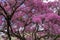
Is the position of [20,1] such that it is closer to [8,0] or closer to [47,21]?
[8,0]

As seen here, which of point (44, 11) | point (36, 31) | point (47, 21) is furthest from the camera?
point (36, 31)

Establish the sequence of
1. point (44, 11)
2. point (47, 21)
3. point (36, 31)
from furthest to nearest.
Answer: point (36, 31)
point (44, 11)
point (47, 21)

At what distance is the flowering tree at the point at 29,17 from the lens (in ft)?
16.9

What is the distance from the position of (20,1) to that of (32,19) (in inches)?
23.4

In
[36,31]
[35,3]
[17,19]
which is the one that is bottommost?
[36,31]

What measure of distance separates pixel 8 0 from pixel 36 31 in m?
1.25

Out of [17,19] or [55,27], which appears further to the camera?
[17,19]

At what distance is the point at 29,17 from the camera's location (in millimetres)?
5504

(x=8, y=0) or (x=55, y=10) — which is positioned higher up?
(x=8, y=0)

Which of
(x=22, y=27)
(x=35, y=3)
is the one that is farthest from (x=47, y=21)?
(x=22, y=27)

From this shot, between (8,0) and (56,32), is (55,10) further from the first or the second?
(8,0)

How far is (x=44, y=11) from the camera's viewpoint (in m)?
5.44

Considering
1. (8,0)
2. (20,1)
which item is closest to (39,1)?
(20,1)

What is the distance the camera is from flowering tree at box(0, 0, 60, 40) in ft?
16.9
